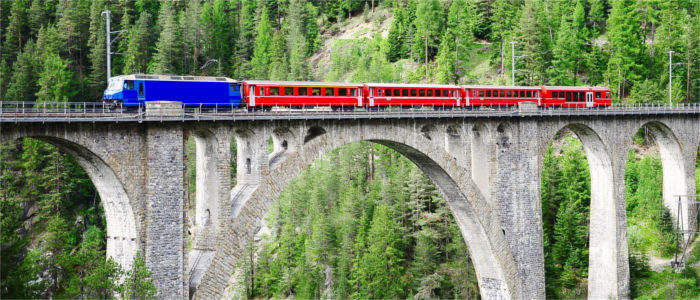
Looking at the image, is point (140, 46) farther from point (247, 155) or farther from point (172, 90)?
point (247, 155)

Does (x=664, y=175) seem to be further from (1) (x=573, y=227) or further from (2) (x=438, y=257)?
(2) (x=438, y=257)

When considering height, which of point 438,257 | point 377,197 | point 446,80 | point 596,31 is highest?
point 596,31

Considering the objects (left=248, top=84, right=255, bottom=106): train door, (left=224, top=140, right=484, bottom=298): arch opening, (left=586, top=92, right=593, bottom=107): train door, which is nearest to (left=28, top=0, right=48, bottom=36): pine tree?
(left=224, top=140, right=484, bottom=298): arch opening

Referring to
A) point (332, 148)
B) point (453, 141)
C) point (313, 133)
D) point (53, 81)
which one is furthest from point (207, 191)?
point (53, 81)

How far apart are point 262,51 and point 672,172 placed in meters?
57.9

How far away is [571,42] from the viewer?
72312 millimetres

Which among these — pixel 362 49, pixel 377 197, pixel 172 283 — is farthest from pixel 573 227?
pixel 362 49

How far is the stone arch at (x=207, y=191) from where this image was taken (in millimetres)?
26922

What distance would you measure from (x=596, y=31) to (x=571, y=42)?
10.9 m

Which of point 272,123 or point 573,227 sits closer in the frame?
point 272,123

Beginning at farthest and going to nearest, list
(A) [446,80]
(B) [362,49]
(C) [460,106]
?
(B) [362,49] < (A) [446,80] < (C) [460,106]

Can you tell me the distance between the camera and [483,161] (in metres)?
39.2

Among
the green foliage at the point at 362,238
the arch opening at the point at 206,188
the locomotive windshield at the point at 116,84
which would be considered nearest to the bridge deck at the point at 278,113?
the locomotive windshield at the point at 116,84

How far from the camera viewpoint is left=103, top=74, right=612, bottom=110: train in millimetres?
27953
